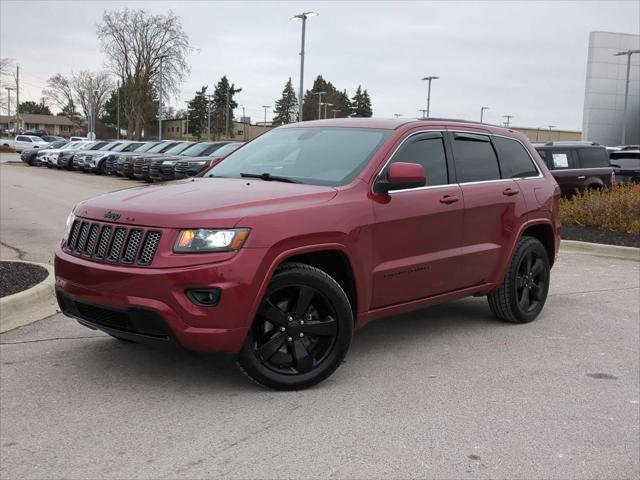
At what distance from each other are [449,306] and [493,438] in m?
3.28

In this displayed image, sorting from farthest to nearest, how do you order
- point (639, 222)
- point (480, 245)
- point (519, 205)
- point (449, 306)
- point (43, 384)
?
point (639, 222) < point (449, 306) < point (519, 205) < point (480, 245) < point (43, 384)

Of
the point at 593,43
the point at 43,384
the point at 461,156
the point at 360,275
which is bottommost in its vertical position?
the point at 43,384

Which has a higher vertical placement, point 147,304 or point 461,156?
point 461,156

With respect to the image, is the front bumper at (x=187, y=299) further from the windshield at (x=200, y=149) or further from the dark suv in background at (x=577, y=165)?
the windshield at (x=200, y=149)

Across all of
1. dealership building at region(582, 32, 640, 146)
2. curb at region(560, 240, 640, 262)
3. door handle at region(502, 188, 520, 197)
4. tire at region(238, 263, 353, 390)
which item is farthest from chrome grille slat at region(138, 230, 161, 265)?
dealership building at region(582, 32, 640, 146)

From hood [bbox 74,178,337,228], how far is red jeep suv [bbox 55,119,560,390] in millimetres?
10

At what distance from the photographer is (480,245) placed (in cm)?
573

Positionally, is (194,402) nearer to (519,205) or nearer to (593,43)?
(519,205)

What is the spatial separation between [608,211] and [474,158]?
24.7ft

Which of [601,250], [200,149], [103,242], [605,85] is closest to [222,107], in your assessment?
[605,85]

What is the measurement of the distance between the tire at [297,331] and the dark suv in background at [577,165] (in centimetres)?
1272

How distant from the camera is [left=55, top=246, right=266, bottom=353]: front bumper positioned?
3963 mm

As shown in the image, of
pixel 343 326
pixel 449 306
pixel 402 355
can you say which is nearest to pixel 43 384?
pixel 343 326

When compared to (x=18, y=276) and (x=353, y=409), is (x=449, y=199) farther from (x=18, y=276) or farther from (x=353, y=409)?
(x=18, y=276)
